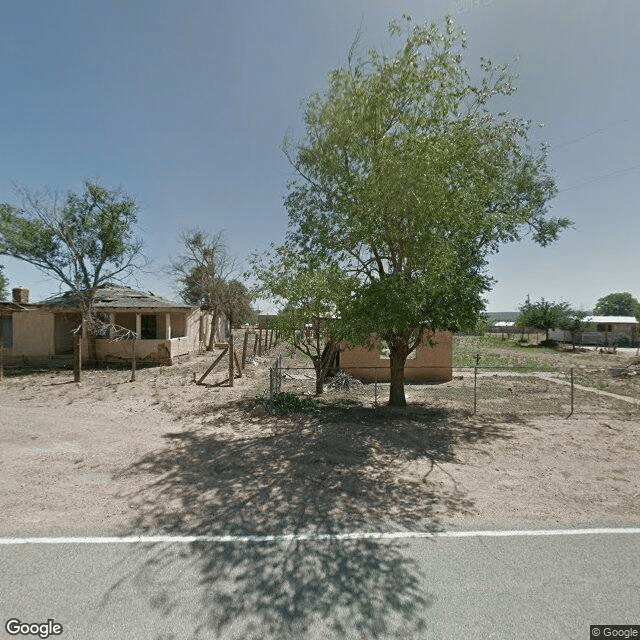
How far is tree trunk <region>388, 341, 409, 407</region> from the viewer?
9312 millimetres

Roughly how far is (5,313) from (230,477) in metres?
18.6

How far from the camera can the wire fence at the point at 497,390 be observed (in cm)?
1009

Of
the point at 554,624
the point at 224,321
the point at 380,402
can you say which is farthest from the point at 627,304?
the point at 554,624

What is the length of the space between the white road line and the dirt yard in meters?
0.15

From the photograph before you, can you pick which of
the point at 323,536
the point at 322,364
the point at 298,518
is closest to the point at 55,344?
the point at 322,364

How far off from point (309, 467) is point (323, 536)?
6.51ft

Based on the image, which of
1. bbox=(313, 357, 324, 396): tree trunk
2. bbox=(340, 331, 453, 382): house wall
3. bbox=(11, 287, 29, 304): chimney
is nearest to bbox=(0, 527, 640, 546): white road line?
bbox=(313, 357, 324, 396): tree trunk

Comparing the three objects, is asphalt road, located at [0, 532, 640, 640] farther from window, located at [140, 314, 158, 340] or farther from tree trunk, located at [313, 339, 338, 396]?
window, located at [140, 314, 158, 340]

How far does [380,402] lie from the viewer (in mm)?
10703

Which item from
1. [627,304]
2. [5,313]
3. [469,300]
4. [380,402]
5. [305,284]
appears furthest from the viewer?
[627,304]

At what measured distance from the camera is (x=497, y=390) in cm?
1309

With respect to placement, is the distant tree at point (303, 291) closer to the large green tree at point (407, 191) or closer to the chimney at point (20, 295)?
the large green tree at point (407, 191)

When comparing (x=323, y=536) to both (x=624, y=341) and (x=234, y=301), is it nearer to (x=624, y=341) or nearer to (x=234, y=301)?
(x=234, y=301)

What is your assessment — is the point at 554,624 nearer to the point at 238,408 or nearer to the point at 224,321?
the point at 238,408
